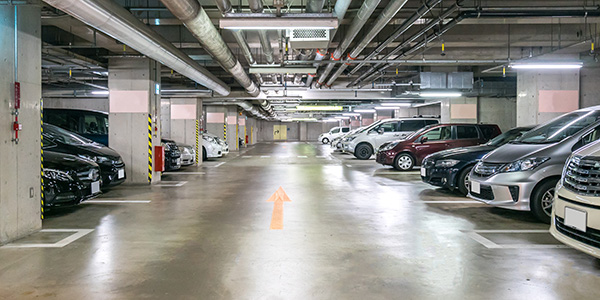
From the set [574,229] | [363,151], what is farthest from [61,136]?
[363,151]

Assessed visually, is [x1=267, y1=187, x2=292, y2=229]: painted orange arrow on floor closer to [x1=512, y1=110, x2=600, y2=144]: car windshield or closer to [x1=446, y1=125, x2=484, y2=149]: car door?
[x1=512, y1=110, x2=600, y2=144]: car windshield

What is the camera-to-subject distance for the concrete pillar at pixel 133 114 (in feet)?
31.1

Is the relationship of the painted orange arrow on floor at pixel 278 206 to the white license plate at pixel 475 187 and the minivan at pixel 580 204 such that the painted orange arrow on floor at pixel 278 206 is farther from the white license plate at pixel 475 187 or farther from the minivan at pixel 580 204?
the minivan at pixel 580 204

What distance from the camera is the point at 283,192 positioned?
812 centimetres

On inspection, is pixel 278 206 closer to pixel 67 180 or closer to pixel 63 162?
pixel 67 180

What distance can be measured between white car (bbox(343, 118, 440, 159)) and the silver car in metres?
10.4

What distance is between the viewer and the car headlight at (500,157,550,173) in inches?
207

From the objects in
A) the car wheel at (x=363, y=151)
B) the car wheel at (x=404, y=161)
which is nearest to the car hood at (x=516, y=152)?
the car wheel at (x=404, y=161)

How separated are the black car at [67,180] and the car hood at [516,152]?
597cm

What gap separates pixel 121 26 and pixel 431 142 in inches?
357

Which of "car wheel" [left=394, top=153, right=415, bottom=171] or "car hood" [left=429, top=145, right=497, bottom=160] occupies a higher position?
"car hood" [left=429, top=145, right=497, bottom=160]

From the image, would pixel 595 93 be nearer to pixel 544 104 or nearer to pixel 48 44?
pixel 544 104

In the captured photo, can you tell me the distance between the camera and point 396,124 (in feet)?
53.8

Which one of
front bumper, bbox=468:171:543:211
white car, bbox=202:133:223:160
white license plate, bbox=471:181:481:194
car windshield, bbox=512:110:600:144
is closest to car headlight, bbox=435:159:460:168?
car windshield, bbox=512:110:600:144
